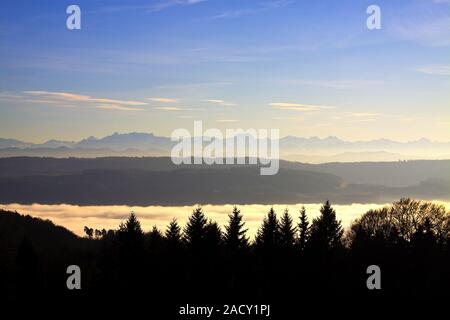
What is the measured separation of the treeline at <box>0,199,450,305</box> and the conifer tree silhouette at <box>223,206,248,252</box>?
0.09 m

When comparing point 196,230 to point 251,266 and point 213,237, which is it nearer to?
point 213,237

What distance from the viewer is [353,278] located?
56781 mm

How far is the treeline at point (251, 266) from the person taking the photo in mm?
50656

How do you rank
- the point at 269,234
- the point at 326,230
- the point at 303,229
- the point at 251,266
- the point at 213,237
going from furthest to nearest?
the point at 303,229
the point at 326,230
the point at 269,234
the point at 213,237
the point at 251,266

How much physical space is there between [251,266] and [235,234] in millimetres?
8066

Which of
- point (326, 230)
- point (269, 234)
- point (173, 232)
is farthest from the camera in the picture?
point (326, 230)

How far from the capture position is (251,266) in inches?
2066

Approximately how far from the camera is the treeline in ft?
166

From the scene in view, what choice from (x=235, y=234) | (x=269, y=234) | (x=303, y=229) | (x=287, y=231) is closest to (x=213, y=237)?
(x=235, y=234)

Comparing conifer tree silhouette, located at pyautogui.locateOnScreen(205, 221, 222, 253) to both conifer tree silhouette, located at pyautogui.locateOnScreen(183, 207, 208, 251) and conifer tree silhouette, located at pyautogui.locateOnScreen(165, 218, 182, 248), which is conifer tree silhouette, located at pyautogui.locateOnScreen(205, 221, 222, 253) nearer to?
conifer tree silhouette, located at pyautogui.locateOnScreen(183, 207, 208, 251)

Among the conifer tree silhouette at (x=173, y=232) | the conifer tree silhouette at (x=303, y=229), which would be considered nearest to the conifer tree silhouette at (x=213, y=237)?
the conifer tree silhouette at (x=173, y=232)

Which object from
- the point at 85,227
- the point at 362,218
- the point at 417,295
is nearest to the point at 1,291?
the point at 417,295

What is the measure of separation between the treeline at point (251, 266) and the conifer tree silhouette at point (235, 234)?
92 millimetres
